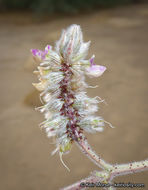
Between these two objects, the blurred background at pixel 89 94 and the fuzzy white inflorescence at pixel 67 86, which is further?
the blurred background at pixel 89 94

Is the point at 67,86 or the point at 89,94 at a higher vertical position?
the point at 67,86

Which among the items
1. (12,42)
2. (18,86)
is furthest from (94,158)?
(12,42)

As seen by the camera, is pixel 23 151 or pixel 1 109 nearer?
pixel 23 151

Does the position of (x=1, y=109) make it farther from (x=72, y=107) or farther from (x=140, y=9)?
(x=140, y=9)

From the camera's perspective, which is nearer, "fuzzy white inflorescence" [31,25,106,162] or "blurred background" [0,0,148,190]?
"fuzzy white inflorescence" [31,25,106,162]
